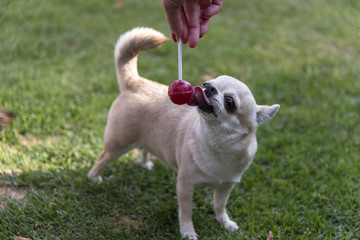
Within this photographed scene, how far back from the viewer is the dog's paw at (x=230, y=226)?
10.2 feet

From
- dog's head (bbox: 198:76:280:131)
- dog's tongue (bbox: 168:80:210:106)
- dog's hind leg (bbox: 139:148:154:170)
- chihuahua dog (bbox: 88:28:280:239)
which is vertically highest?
dog's tongue (bbox: 168:80:210:106)

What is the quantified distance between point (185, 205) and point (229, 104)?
0.98 metres

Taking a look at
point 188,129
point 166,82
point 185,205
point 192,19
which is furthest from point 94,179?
point 166,82

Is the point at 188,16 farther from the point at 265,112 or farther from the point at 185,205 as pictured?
the point at 185,205

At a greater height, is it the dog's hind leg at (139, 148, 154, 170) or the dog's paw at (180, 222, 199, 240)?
the dog's paw at (180, 222, 199, 240)

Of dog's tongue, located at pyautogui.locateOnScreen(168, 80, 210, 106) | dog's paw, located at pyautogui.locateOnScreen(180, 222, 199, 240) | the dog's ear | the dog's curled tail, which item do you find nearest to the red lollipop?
dog's tongue, located at pyautogui.locateOnScreen(168, 80, 210, 106)

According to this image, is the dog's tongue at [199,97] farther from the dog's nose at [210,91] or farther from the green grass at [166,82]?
the green grass at [166,82]

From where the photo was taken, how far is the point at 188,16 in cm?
285

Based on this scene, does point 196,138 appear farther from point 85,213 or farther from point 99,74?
point 99,74

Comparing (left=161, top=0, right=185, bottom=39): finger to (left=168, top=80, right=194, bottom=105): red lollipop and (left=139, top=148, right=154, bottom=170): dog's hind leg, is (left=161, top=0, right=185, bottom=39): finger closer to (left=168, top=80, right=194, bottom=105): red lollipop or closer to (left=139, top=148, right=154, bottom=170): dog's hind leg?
(left=168, top=80, right=194, bottom=105): red lollipop

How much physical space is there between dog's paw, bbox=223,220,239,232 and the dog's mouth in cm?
119

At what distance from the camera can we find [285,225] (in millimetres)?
3146

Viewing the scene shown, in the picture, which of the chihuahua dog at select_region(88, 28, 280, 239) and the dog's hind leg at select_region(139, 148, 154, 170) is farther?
the dog's hind leg at select_region(139, 148, 154, 170)

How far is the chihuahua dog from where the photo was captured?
8.46 feet
